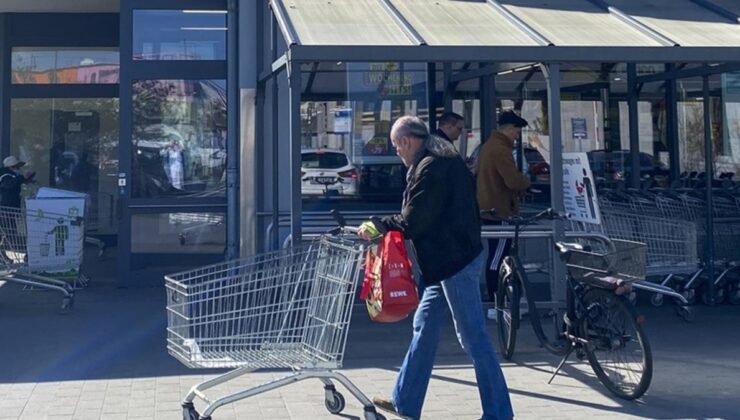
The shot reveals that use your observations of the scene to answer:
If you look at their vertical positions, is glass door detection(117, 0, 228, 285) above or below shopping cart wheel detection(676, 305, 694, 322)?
above

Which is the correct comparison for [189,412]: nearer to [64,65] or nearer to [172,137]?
[172,137]

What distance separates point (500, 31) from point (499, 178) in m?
1.28

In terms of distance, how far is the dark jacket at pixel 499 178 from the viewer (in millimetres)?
8922

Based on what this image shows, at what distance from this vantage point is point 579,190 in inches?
342

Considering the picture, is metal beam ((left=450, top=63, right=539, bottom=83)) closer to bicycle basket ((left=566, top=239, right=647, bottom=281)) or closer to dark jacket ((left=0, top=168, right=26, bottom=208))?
bicycle basket ((left=566, top=239, right=647, bottom=281))

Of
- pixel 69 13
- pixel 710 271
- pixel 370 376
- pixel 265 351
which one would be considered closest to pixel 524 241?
pixel 710 271

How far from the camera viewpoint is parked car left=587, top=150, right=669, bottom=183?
12305 mm

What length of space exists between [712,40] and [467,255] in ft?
12.6

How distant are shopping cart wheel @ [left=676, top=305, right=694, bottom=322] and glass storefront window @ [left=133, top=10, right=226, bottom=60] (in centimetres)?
580

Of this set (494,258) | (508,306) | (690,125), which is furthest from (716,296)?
(508,306)

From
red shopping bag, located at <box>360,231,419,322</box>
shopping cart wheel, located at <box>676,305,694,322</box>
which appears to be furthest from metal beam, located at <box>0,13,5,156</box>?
red shopping bag, located at <box>360,231,419,322</box>

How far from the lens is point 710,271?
35.4 ft

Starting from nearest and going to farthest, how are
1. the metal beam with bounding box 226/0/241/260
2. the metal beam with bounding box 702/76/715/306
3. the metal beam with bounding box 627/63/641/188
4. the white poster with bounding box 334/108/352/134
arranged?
the metal beam with bounding box 702/76/715/306, the white poster with bounding box 334/108/352/134, the metal beam with bounding box 226/0/241/260, the metal beam with bounding box 627/63/641/188

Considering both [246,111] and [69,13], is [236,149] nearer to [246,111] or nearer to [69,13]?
[246,111]
